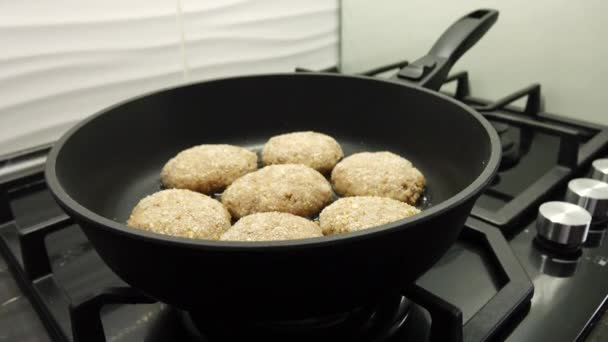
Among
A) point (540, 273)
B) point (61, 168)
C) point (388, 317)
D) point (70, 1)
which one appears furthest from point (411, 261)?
point (70, 1)

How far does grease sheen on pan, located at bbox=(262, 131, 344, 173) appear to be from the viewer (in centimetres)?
89

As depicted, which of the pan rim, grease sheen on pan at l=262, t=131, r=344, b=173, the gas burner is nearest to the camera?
the pan rim

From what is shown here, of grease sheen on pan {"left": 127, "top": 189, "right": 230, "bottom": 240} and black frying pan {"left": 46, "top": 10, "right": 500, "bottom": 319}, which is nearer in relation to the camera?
black frying pan {"left": 46, "top": 10, "right": 500, "bottom": 319}

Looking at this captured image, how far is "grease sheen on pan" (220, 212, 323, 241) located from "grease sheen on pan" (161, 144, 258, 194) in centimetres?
23

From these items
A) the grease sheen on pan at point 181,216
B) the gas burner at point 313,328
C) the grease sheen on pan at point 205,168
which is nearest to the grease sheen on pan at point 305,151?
the grease sheen on pan at point 205,168

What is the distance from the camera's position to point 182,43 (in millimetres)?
1123

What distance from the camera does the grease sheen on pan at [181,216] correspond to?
68 cm

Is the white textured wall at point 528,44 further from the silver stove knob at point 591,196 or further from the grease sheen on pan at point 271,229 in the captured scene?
the grease sheen on pan at point 271,229

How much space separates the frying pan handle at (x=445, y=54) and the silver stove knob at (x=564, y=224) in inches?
12.5

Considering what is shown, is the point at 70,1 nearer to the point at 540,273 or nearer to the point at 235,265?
the point at 235,265

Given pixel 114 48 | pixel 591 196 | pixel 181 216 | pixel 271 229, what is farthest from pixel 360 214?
pixel 114 48

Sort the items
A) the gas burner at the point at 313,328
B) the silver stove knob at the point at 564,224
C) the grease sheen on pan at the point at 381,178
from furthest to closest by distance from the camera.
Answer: the grease sheen on pan at the point at 381,178 → the silver stove knob at the point at 564,224 → the gas burner at the point at 313,328

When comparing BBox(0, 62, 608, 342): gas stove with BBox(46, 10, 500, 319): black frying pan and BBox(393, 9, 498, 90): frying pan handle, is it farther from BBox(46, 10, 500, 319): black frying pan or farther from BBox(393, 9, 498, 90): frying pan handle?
BBox(393, 9, 498, 90): frying pan handle

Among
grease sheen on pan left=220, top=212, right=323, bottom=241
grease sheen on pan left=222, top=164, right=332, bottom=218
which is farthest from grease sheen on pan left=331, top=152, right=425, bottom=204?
grease sheen on pan left=220, top=212, right=323, bottom=241
